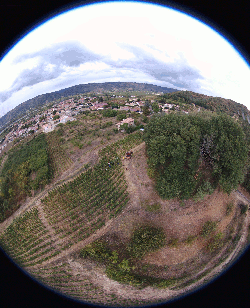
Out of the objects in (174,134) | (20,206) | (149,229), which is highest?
(174,134)

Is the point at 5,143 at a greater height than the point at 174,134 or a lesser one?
greater

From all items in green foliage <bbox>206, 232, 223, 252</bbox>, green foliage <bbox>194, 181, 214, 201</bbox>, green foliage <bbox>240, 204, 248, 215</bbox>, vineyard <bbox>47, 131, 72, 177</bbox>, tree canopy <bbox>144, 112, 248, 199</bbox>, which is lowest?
green foliage <bbox>206, 232, 223, 252</bbox>

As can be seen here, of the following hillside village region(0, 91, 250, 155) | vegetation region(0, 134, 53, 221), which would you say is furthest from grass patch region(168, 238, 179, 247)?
hillside village region(0, 91, 250, 155)

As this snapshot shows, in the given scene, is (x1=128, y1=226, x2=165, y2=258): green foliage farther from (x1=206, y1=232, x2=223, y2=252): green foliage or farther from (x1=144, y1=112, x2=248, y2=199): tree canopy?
(x1=206, y1=232, x2=223, y2=252): green foliage

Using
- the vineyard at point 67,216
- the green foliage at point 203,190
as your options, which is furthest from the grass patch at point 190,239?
→ the vineyard at point 67,216

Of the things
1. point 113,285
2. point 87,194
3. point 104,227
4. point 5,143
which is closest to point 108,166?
point 87,194

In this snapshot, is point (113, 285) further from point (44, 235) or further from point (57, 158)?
point (57, 158)

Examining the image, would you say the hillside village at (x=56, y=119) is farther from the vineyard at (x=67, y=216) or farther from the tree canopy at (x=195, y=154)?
the tree canopy at (x=195, y=154)
